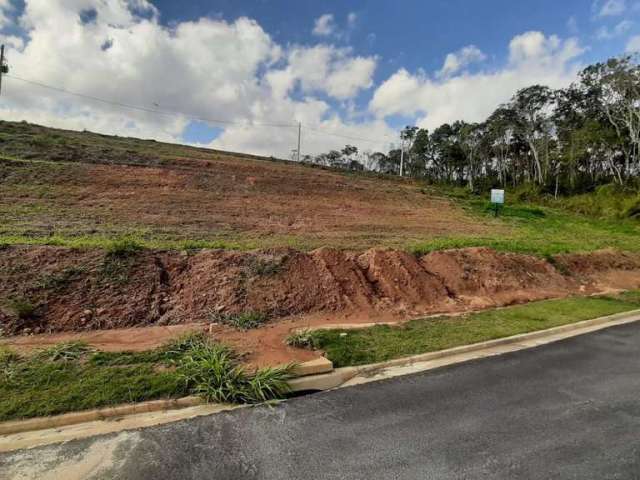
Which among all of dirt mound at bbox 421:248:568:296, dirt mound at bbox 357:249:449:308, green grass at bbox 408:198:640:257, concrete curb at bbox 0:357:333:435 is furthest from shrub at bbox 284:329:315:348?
green grass at bbox 408:198:640:257

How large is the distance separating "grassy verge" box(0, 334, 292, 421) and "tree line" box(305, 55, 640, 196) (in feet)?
122

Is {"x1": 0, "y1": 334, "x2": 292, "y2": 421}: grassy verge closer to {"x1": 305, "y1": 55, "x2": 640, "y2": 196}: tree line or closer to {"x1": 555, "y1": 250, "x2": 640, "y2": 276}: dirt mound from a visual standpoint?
{"x1": 555, "y1": 250, "x2": 640, "y2": 276}: dirt mound

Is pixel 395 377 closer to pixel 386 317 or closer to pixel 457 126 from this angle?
pixel 386 317

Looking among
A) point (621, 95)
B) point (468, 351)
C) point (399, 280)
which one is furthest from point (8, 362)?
point (621, 95)

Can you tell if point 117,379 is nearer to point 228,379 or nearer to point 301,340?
point 228,379

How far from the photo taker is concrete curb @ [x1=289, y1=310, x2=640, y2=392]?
460 cm

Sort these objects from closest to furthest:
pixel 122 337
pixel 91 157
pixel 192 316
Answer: pixel 122 337
pixel 192 316
pixel 91 157

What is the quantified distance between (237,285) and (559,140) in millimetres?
43073

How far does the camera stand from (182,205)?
44.1 feet

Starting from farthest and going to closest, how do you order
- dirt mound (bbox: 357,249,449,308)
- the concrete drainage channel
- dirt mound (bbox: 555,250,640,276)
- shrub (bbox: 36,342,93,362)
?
dirt mound (bbox: 555,250,640,276)
dirt mound (bbox: 357,249,449,308)
shrub (bbox: 36,342,93,362)
the concrete drainage channel

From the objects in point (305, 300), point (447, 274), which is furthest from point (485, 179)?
point (305, 300)

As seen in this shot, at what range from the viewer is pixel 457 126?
5059 cm

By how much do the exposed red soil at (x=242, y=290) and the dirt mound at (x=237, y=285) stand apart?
0.02 metres

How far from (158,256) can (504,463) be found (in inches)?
264
